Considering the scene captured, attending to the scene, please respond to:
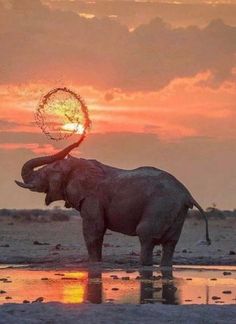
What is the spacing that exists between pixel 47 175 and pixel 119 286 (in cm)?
684

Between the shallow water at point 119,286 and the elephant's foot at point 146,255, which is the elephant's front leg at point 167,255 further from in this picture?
the shallow water at point 119,286

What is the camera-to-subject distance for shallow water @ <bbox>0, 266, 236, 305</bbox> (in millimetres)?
17391

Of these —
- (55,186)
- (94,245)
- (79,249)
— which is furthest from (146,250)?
(79,249)

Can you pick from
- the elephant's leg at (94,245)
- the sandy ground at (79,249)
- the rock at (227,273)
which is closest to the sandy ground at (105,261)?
the sandy ground at (79,249)

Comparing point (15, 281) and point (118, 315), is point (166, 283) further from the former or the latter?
point (118, 315)

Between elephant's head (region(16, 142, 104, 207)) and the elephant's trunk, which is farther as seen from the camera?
the elephant's trunk

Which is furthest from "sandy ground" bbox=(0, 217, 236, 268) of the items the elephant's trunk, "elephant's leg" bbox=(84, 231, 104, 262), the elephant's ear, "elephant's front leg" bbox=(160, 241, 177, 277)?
the elephant's trunk

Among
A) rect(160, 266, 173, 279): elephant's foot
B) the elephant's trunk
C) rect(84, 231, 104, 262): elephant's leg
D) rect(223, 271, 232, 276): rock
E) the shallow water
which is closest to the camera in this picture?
the shallow water

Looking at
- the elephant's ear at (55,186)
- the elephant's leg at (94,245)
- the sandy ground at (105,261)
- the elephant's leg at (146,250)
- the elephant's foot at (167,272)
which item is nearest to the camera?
the sandy ground at (105,261)

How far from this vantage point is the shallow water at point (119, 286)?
17.4m

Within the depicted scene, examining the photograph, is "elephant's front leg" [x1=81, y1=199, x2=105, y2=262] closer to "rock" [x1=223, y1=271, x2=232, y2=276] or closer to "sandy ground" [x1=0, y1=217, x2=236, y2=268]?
"sandy ground" [x1=0, y1=217, x2=236, y2=268]

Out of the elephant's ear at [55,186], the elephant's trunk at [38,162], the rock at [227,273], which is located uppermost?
the elephant's trunk at [38,162]

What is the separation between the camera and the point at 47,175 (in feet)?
84.3

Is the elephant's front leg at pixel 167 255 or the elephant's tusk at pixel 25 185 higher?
the elephant's tusk at pixel 25 185
